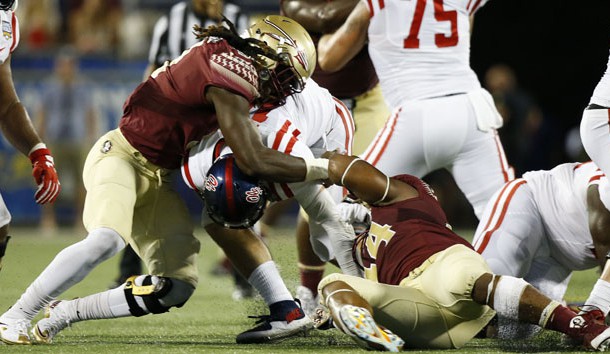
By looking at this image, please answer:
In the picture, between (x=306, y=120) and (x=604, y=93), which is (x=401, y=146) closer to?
(x=306, y=120)

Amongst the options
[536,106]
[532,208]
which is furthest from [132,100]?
[536,106]

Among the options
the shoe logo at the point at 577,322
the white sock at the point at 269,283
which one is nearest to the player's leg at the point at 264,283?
the white sock at the point at 269,283

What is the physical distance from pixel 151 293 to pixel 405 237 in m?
1.14

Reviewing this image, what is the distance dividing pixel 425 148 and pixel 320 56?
87cm

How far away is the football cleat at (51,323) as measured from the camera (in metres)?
4.45

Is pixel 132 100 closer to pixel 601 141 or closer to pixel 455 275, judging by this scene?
pixel 455 275

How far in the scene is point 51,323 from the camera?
4.51m

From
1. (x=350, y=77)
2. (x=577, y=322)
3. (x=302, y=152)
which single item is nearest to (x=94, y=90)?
(x=350, y=77)

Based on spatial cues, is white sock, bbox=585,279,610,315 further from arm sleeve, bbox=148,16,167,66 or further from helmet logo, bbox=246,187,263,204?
arm sleeve, bbox=148,16,167,66

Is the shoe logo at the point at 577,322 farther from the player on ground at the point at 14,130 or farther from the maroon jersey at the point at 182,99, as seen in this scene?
the player on ground at the point at 14,130

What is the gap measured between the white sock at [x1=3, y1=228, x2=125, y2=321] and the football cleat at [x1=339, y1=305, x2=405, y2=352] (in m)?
1.06

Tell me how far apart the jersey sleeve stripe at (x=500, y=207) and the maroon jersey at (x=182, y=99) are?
1287mm

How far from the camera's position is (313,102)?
4918 millimetres

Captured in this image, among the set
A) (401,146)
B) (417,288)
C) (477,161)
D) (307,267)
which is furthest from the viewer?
(307,267)
